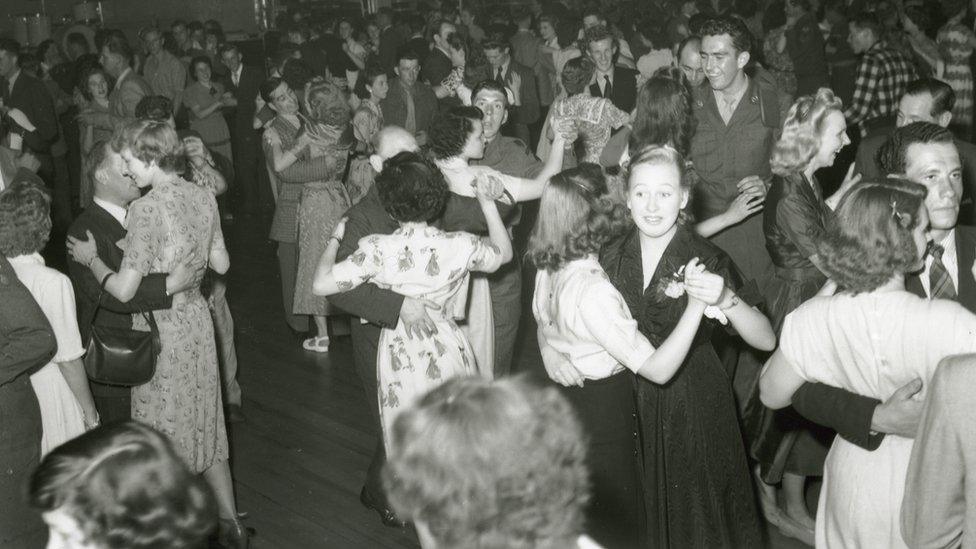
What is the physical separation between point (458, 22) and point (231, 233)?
4477mm

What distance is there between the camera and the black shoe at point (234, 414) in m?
4.90

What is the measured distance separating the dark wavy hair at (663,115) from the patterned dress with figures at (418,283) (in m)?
0.86

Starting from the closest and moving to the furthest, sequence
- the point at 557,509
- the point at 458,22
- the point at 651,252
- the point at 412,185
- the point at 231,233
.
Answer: the point at 557,509, the point at 651,252, the point at 412,185, the point at 231,233, the point at 458,22

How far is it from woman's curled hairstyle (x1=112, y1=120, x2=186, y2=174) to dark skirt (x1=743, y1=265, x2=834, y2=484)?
6.76 ft

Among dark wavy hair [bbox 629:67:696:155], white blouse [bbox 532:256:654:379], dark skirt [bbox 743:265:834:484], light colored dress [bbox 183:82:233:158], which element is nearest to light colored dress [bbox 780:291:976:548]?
white blouse [bbox 532:256:654:379]

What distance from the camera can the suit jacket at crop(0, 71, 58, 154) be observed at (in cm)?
743

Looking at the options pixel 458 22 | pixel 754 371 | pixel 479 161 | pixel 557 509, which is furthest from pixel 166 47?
pixel 557 509

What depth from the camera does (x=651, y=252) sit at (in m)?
2.96

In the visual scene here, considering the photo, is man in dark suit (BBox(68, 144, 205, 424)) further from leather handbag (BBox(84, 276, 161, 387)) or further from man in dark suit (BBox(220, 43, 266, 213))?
man in dark suit (BBox(220, 43, 266, 213))

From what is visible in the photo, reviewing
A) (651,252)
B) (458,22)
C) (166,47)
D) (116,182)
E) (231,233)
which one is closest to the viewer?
(651,252)

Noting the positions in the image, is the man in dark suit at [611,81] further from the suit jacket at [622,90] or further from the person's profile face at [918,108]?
the person's profile face at [918,108]

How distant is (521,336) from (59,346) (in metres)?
3.22

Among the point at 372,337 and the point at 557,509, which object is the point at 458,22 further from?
the point at 557,509

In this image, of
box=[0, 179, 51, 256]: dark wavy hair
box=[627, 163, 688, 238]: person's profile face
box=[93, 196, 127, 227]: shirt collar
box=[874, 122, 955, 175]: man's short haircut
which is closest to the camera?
box=[627, 163, 688, 238]: person's profile face
